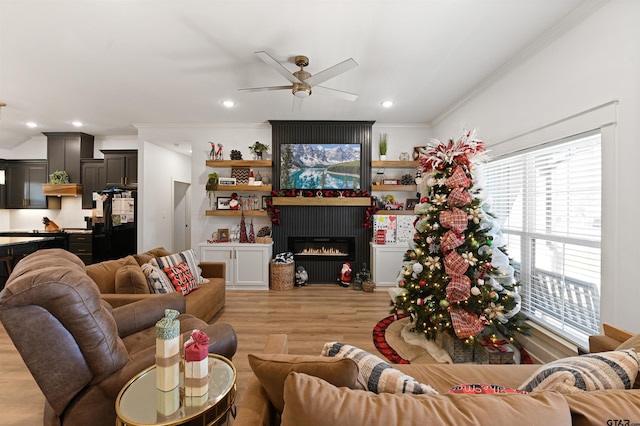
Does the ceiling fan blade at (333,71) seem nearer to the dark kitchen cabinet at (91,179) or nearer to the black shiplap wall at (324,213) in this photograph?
the black shiplap wall at (324,213)

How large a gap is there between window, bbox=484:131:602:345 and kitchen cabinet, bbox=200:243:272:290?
3.39 m

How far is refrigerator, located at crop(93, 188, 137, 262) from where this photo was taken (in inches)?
186

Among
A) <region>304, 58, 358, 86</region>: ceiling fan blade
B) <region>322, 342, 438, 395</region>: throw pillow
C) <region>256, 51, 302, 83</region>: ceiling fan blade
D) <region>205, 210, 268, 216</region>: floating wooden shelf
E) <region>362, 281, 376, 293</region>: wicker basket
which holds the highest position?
<region>256, 51, 302, 83</region>: ceiling fan blade

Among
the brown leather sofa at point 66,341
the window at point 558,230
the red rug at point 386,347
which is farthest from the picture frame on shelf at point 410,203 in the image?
the brown leather sofa at point 66,341

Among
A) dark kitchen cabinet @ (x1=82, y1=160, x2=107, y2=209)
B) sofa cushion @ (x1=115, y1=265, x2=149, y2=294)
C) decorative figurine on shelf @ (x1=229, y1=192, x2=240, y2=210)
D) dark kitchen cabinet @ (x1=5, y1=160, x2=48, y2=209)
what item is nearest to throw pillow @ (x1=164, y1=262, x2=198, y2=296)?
sofa cushion @ (x1=115, y1=265, x2=149, y2=294)

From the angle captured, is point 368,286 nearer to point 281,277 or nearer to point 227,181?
point 281,277

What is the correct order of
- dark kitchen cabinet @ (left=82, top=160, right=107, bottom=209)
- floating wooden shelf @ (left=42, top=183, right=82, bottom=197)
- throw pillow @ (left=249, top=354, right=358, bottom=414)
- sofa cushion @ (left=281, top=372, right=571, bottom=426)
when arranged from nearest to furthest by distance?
sofa cushion @ (left=281, top=372, right=571, bottom=426)
throw pillow @ (left=249, top=354, right=358, bottom=414)
floating wooden shelf @ (left=42, top=183, right=82, bottom=197)
dark kitchen cabinet @ (left=82, top=160, right=107, bottom=209)

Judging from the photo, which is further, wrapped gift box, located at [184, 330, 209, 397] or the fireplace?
the fireplace

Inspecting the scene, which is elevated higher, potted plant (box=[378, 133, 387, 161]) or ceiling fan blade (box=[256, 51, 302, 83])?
ceiling fan blade (box=[256, 51, 302, 83])

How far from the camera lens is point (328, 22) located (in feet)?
6.90

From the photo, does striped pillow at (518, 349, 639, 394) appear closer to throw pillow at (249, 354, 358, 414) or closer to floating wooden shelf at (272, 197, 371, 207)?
throw pillow at (249, 354, 358, 414)

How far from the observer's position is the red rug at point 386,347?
2416mm

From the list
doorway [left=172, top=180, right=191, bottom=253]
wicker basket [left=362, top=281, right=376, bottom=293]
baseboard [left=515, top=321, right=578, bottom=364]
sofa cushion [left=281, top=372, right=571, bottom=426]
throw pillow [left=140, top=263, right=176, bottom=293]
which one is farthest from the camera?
doorway [left=172, top=180, right=191, bottom=253]

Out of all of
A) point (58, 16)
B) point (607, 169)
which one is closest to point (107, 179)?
point (58, 16)
